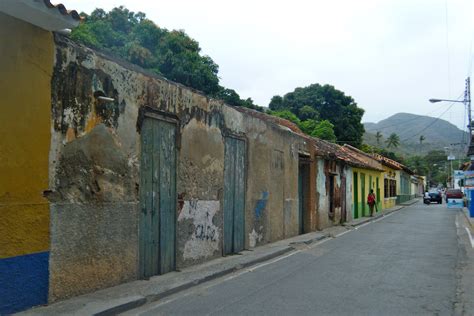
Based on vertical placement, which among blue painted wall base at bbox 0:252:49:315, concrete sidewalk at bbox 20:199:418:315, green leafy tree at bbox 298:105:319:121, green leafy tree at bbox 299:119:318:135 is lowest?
concrete sidewalk at bbox 20:199:418:315

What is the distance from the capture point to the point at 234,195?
12438 mm

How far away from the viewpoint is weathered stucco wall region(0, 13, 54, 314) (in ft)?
19.7

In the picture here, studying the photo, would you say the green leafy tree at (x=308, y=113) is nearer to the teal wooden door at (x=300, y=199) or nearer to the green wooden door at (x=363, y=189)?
the green wooden door at (x=363, y=189)

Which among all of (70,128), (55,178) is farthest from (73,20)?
(55,178)

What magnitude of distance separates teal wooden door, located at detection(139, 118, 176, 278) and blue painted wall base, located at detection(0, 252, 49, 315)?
2.27m

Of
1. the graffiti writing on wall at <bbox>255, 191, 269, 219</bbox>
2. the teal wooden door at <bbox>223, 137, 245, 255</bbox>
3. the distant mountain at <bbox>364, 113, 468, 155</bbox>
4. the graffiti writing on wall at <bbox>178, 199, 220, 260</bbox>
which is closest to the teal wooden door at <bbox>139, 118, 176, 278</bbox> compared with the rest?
the graffiti writing on wall at <bbox>178, 199, 220, 260</bbox>

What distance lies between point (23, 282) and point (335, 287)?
16.4 ft

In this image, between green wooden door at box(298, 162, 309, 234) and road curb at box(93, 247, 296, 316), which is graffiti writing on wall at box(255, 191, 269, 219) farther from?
green wooden door at box(298, 162, 309, 234)

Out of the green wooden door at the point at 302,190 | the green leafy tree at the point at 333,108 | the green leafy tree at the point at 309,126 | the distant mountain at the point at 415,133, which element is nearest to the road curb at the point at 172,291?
the green wooden door at the point at 302,190

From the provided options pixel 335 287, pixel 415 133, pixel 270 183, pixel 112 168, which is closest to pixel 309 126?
pixel 270 183

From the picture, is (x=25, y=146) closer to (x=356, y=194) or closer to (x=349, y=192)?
(x=349, y=192)

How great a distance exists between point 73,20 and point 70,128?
5.26 ft

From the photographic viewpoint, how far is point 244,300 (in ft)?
24.8

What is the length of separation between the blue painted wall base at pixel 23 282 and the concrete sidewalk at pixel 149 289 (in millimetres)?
157
